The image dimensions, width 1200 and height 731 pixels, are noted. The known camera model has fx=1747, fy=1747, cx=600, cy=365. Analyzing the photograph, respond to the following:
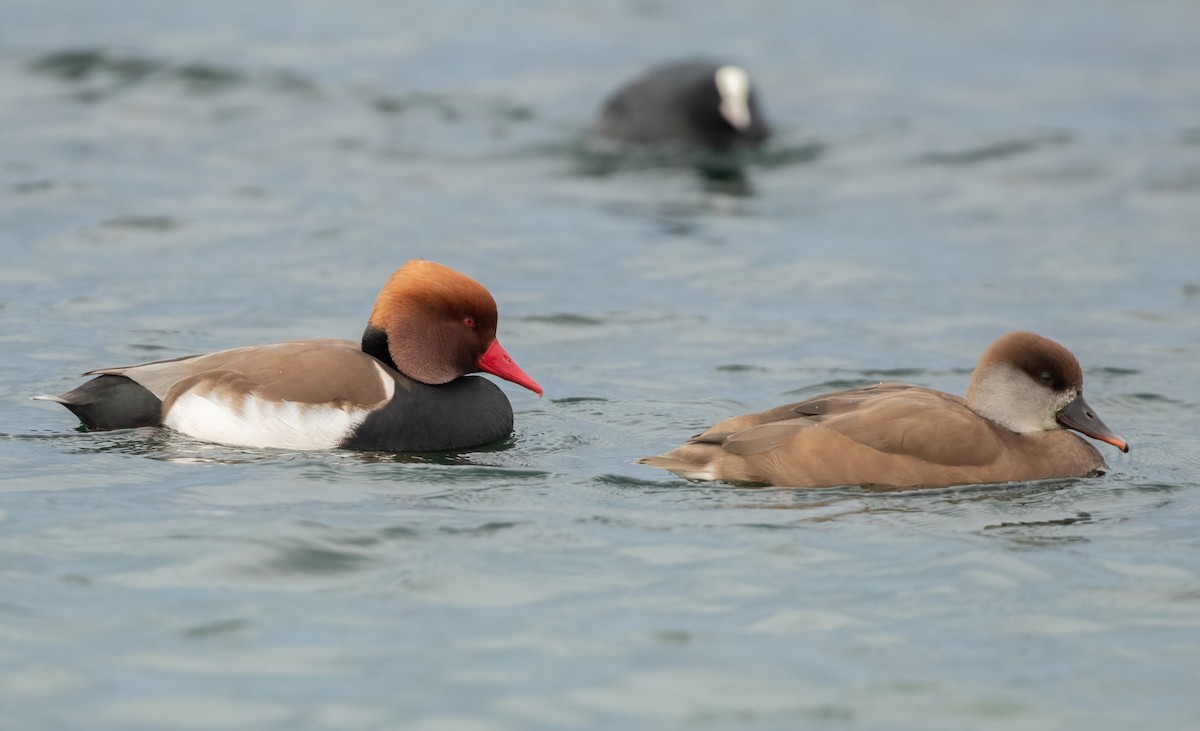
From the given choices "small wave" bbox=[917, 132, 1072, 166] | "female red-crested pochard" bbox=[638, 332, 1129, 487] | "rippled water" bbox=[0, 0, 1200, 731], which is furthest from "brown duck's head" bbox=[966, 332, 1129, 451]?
"small wave" bbox=[917, 132, 1072, 166]

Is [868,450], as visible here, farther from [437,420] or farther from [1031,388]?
[437,420]

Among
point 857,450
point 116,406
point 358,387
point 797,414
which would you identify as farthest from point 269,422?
point 857,450

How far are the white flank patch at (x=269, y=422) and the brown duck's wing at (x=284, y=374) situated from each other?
5 centimetres

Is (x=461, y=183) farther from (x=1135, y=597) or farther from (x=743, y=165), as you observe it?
(x=1135, y=597)

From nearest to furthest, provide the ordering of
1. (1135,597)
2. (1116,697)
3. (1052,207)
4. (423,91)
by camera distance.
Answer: (1116,697) → (1135,597) → (1052,207) → (423,91)

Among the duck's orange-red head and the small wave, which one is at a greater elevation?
the small wave

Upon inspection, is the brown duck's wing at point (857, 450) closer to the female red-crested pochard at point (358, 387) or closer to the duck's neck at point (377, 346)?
the female red-crested pochard at point (358, 387)

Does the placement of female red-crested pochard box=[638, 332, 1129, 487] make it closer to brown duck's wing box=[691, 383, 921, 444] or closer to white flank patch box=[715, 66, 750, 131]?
brown duck's wing box=[691, 383, 921, 444]

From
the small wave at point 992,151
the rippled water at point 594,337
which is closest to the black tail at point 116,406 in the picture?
the rippled water at point 594,337

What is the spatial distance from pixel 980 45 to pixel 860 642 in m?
17.7

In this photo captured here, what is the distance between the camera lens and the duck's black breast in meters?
8.30

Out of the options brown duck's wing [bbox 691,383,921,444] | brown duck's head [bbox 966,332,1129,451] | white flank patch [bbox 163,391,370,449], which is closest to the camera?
brown duck's wing [bbox 691,383,921,444]

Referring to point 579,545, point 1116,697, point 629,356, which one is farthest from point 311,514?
point 629,356

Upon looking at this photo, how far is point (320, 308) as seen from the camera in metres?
12.1
